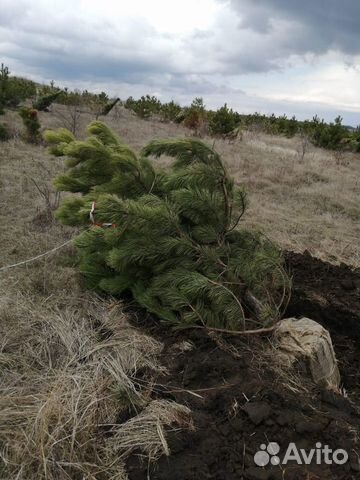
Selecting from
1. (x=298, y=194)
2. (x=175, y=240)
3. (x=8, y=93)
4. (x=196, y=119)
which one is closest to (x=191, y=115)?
(x=196, y=119)

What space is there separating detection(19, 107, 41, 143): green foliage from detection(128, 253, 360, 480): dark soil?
26.1ft

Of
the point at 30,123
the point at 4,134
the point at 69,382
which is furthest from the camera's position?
the point at 4,134

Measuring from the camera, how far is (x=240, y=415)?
6.95 feet

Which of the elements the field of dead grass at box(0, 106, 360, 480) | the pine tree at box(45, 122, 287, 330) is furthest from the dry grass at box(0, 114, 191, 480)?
the pine tree at box(45, 122, 287, 330)

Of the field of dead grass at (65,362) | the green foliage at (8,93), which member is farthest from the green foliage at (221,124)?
the field of dead grass at (65,362)

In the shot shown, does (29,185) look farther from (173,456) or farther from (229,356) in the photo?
(173,456)

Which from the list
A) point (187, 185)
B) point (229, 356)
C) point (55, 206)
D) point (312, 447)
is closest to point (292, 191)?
point (55, 206)

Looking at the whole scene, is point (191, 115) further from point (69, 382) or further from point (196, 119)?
point (69, 382)

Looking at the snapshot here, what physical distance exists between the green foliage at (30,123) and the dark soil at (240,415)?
7.97m

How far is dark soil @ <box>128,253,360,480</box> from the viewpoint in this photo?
6.11 ft

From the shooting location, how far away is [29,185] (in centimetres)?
682

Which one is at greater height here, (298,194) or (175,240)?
(175,240)

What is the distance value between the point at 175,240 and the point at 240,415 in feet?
4.08

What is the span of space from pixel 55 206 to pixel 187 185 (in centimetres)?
298
